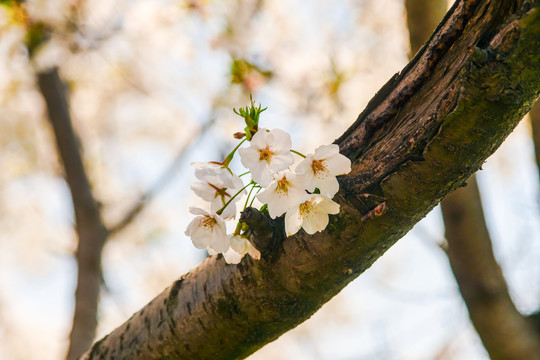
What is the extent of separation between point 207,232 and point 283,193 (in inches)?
6.6

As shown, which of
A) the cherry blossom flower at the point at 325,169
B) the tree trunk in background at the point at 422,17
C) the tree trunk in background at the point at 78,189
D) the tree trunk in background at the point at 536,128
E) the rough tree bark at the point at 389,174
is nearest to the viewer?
the rough tree bark at the point at 389,174

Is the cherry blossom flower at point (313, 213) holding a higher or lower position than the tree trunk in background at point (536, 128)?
lower

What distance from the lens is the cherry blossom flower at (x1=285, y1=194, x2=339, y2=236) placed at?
716mm

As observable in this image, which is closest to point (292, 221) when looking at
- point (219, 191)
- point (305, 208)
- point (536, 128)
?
point (305, 208)

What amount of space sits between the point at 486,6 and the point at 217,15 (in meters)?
2.05

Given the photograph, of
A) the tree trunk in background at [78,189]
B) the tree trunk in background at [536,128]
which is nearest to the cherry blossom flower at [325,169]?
the tree trunk in background at [536,128]

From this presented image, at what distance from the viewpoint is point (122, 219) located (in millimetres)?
2541

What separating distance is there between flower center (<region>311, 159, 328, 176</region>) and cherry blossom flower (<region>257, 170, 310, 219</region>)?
0.08 ft

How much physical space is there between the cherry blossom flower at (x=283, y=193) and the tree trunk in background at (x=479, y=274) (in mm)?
1070

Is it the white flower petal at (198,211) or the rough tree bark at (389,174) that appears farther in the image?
the white flower petal at (198,211)

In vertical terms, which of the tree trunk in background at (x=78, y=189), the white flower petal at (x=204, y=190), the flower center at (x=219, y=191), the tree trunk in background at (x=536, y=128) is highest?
the tree trunk in background at (x=78, y=189)

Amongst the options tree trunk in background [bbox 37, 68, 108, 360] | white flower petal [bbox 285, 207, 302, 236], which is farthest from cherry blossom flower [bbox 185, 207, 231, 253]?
tree trunk in background [bbox 37, 68, 108, 360]

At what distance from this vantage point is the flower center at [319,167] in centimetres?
70

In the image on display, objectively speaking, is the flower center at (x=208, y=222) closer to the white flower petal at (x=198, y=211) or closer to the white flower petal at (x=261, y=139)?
the white flower petal at (x=198, y=211)
